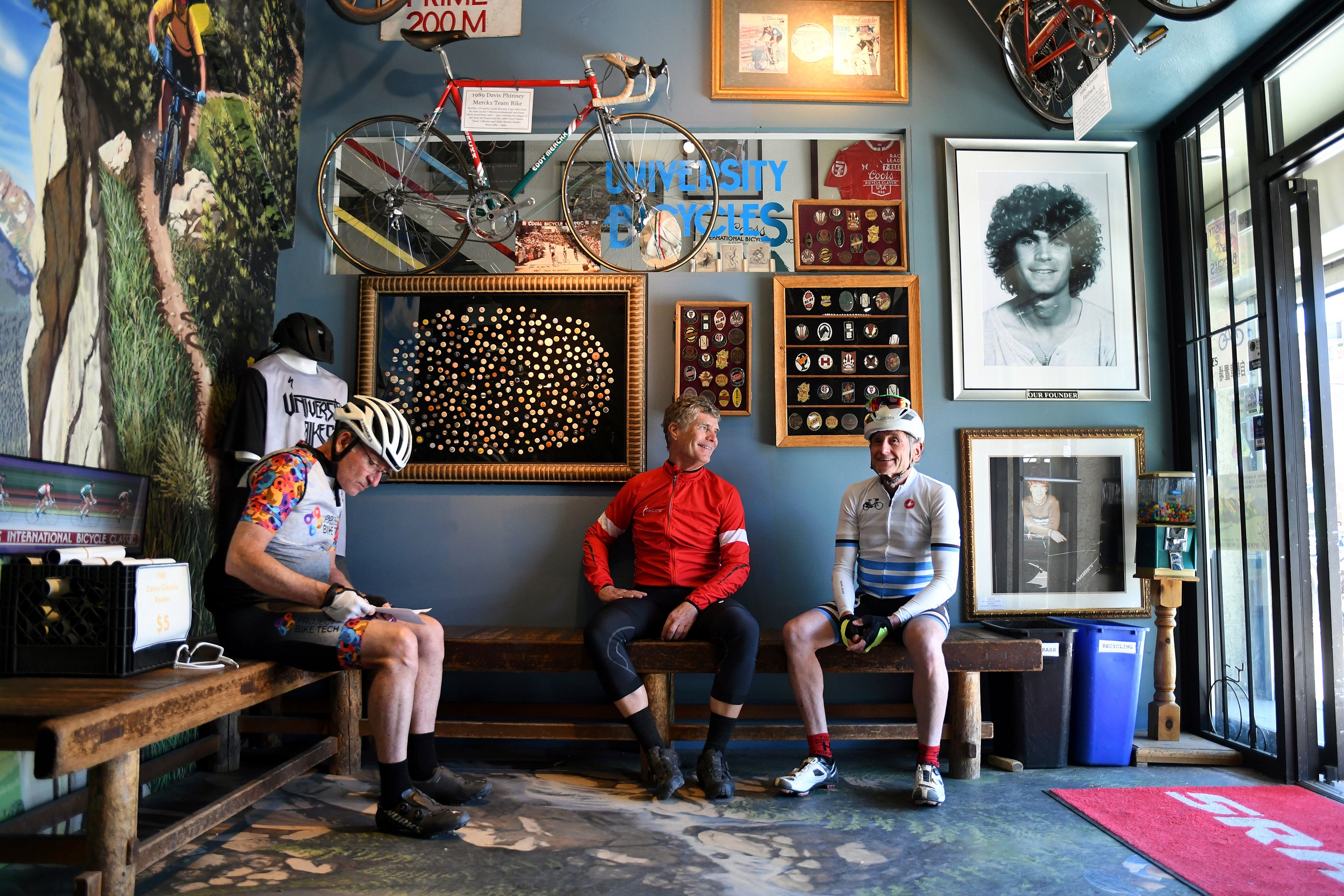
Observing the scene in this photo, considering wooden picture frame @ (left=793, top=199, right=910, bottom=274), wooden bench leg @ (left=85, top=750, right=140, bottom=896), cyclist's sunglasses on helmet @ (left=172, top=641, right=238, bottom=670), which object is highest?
wooden picture frame @ (left=793, top=199, right=910, bottom=274)

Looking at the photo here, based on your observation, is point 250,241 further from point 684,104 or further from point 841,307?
point 841,307

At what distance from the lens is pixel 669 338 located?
3855 mm

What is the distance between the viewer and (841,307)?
3.83 metres

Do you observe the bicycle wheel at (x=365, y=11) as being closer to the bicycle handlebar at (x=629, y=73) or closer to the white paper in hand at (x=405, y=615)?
the bicycle handlebar at (x=629, y=73)

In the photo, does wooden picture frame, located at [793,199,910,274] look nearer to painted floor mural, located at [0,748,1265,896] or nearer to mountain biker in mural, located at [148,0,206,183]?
painted floor mural, located at [0,748,1265,896]

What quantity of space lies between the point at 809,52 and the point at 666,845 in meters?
3.51

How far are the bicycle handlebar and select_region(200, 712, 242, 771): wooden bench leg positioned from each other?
2954 mm

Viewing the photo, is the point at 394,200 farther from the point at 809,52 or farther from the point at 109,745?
the point at 109,745

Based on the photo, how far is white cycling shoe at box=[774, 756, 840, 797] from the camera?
2922 mm

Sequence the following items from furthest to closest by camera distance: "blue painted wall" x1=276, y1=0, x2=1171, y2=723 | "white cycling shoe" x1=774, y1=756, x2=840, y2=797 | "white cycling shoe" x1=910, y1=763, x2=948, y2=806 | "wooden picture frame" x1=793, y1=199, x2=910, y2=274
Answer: "wooden picture frame" x1=793, y1=199, x2=910, y2=274 → "blue painted wall" x1=276, y1=0, x2=1171, y2=723 → "white cycling shoe" x1=774, y1=756, x2=840, y2=797 → "white cycling shoe" x1=910, y1=763, x2=948, y2=806

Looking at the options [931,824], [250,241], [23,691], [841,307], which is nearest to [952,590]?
[931,824]

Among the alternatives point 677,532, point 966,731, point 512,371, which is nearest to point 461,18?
point 512,371

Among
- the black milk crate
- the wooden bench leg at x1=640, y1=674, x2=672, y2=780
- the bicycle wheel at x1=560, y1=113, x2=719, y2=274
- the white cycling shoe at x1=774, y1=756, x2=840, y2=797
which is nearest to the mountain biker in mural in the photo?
the bicycle wheel at x1=560, y1=113, x2=719, y2=274

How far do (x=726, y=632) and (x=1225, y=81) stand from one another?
310cm
